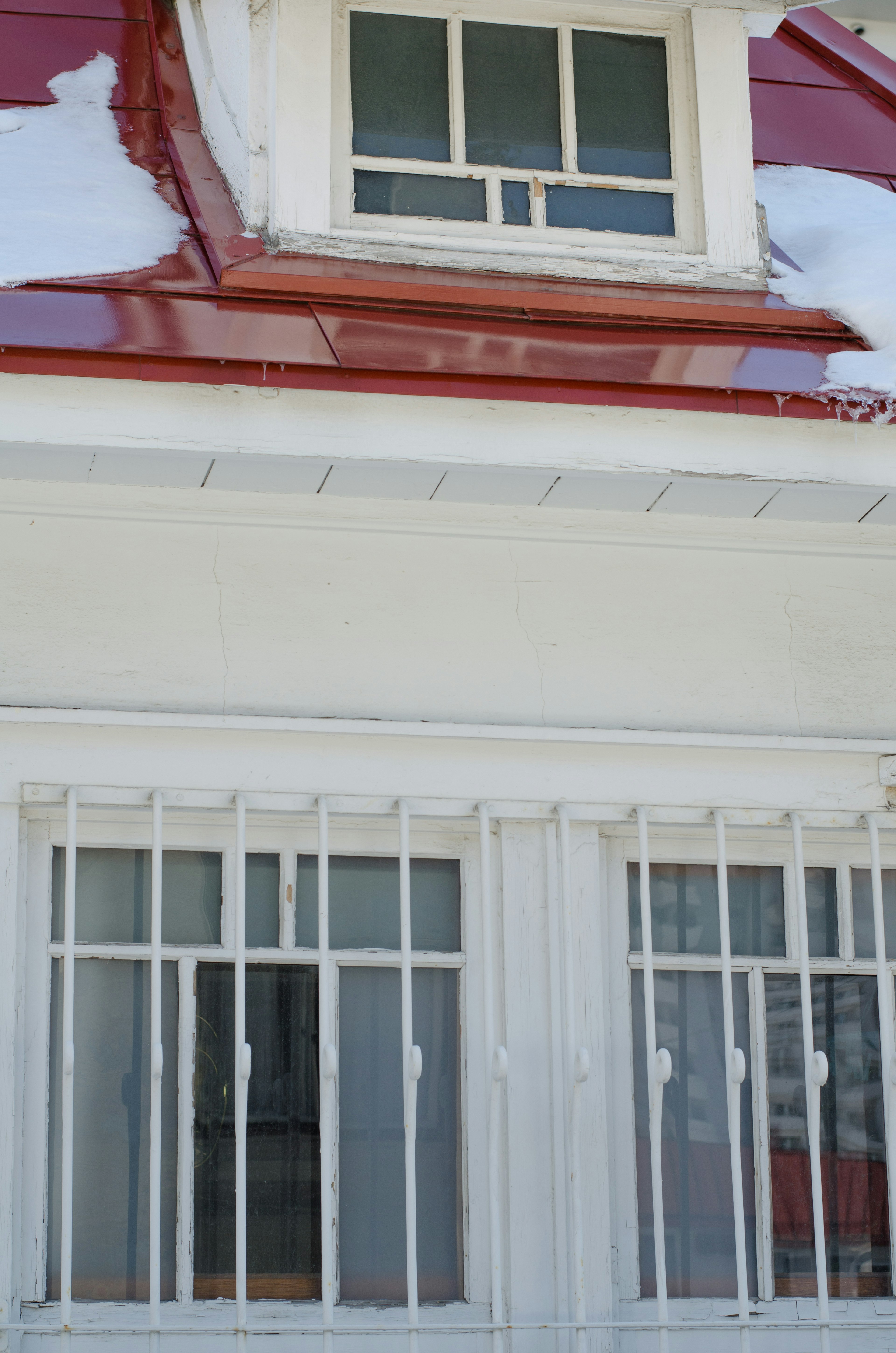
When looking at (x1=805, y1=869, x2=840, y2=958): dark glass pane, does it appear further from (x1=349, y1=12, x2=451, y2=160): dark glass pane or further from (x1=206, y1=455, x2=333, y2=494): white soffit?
(x1=349, y1=12, x2=451, y2=160): dark glass pane

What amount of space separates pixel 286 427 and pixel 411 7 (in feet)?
4.45

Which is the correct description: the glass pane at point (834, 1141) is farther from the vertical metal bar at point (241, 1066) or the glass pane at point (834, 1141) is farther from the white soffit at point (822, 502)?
the vertical metal bar at point (241, 1066)

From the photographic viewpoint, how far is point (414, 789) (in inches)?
137

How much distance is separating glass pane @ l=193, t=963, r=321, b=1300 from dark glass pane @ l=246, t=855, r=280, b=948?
6cm

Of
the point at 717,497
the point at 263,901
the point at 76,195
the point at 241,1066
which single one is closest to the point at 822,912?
the point at 717,497

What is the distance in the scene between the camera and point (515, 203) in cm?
363

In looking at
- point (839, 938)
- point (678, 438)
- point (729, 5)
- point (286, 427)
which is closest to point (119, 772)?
point (286, 427)

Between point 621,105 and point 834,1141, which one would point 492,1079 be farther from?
point 621,105

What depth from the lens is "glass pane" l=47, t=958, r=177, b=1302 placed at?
3.24 meters

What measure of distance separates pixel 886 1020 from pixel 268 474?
1924 millimetres

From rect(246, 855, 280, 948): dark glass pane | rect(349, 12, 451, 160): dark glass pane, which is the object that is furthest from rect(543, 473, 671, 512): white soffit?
rect(246, 855, 280, 948): dark glass pane

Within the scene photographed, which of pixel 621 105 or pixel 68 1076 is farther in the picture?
pixel 621 105

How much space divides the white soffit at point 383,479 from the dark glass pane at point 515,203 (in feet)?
2.46

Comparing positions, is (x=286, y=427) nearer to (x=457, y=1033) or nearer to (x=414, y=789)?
(x=414, y=789)
